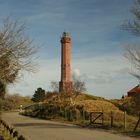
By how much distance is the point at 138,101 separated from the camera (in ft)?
142

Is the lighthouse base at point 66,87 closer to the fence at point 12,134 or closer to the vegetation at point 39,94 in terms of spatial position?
the vegetation at point 39,94

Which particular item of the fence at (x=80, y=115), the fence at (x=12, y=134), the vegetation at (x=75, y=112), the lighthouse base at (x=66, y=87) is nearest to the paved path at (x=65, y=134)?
the fence at (x=12, y=134)

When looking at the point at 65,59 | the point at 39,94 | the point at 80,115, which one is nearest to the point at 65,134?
the point at 80,115

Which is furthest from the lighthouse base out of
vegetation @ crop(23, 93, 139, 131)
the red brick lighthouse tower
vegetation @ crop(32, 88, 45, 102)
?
vegetation @ crop(23, 93, 139, 131)

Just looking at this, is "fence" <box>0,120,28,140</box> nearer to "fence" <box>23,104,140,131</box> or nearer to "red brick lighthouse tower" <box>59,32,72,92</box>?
"fence" <box>23,104,140,131</box>

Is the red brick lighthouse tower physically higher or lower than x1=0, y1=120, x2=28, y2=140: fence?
higher

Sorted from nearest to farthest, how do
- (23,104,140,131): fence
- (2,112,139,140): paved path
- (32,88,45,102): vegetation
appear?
(2,112,139,140): paved path, (23,104,140,131): fence, (32,88,45,102): vegetation

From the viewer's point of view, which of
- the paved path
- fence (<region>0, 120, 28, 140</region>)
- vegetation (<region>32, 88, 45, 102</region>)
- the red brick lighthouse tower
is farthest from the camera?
the red brick lighthouse tower

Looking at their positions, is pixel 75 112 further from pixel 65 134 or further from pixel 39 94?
pixel 39 94

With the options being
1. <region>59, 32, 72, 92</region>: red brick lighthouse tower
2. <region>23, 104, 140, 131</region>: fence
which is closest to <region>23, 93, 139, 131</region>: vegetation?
<region>23, 104, 140, 131</region>: fence

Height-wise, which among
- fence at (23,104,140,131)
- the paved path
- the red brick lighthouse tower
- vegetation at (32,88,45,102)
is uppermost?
the red brick lighthouse tower

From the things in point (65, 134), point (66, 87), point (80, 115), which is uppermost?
point (66, 87)

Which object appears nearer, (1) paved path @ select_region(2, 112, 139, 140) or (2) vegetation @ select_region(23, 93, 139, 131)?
(1) paved path @ select_region(2, 112, 139, 140)

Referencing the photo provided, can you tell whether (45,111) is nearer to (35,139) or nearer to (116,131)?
(116,131)
